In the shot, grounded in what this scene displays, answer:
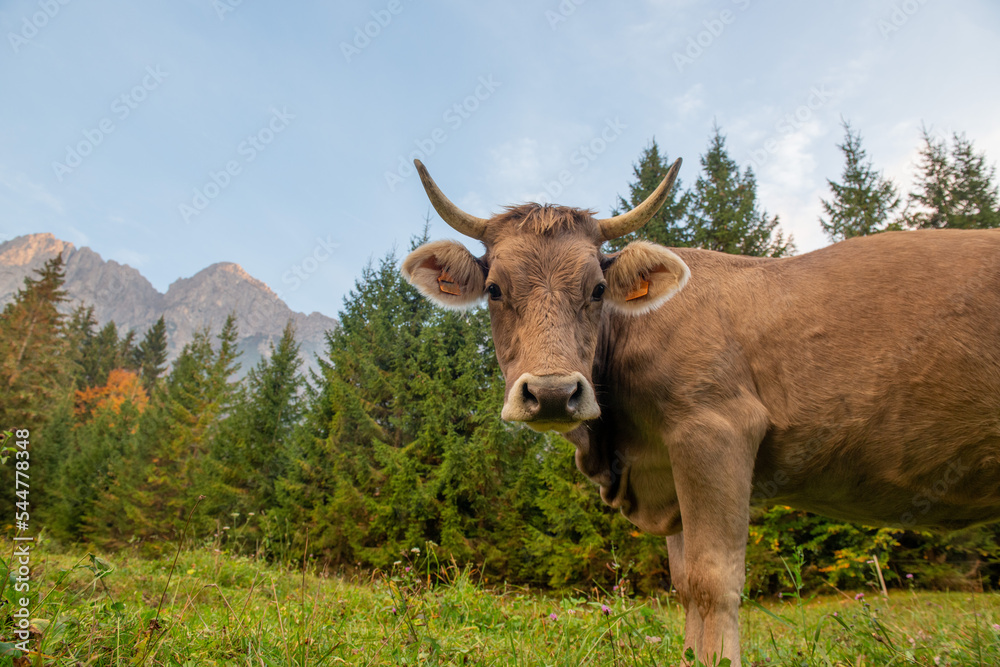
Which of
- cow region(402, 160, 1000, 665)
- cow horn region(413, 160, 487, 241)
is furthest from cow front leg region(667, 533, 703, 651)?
cow horn region(413, 160, 487, 241)

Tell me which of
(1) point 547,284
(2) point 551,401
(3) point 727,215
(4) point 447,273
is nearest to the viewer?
(2) point 551,401

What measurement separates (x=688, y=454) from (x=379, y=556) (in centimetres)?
1625

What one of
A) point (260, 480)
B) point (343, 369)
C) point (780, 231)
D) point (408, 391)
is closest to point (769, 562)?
point (780, 231)

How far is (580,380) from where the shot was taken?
8.13 ft

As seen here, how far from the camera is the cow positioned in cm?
270

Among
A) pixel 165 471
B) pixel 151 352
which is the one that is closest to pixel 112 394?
pixel 151 352

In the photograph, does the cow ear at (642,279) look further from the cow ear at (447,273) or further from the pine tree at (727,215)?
the pine tree at (727,215)

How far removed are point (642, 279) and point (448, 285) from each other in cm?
129

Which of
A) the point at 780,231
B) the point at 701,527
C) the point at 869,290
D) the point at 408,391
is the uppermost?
the point at 780,231

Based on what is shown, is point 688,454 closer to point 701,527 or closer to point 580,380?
point 701,527

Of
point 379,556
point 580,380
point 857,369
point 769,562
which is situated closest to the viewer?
point 580,380

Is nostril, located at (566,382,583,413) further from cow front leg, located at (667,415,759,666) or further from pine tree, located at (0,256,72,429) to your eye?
pine tree, located at (0,256,72,429)

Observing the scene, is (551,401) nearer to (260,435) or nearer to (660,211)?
(660,211)

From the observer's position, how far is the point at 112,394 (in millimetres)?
52906
